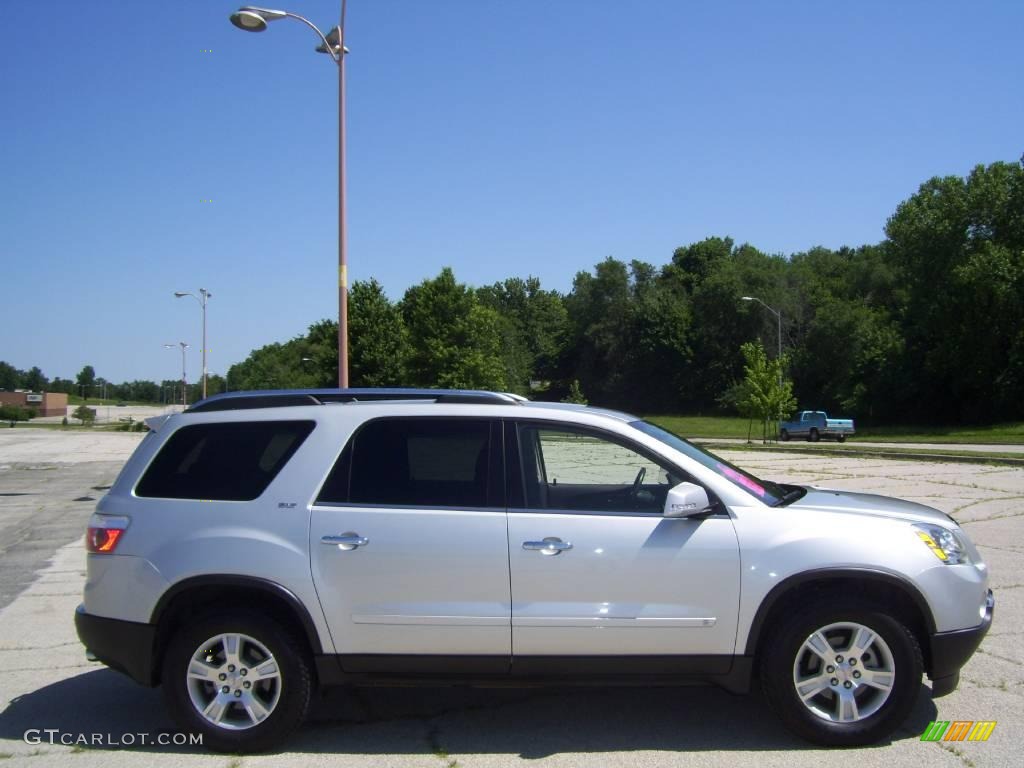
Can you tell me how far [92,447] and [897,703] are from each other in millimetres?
36654

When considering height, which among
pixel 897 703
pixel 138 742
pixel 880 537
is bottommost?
pixel 138 742

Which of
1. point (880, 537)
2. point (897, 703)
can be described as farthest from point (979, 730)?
point (880, 537)

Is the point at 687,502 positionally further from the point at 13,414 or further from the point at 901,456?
the point at 13,414

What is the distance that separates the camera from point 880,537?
444 cm

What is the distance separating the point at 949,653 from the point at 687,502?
61.6 inches

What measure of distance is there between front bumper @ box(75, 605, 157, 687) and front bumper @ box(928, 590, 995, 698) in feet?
13.2

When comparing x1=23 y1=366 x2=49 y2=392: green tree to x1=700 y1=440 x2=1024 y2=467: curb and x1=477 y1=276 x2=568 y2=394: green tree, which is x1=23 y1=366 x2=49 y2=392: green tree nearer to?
x1=477 y1=276 x2=568 y2=394: green tree

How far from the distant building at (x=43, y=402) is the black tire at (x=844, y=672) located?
378 ft

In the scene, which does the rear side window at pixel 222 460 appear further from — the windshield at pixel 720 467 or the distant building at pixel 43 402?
the distant building at pixel 43 402

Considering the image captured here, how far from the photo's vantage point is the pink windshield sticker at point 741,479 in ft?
15.5

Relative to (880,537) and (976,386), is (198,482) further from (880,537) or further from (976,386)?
(976,386)

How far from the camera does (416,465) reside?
4727 millimetres

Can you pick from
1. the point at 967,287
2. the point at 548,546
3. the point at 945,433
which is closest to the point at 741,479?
the point at 548,546

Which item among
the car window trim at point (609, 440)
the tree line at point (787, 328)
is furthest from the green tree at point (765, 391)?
the car window trim at point (609, 440)
